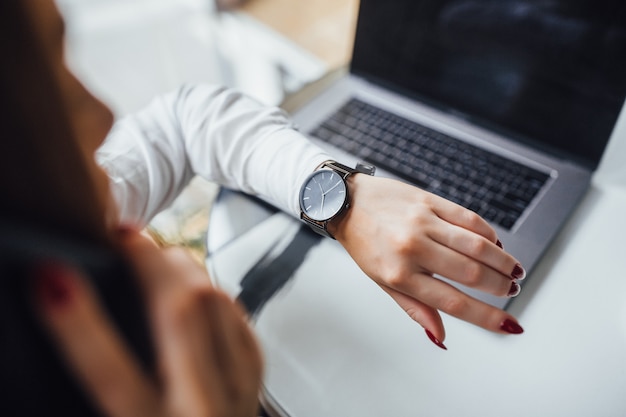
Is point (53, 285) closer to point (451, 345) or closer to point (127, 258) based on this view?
point (127, 258)

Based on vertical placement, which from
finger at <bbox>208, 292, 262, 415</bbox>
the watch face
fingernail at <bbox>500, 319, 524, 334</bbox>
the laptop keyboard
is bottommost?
fingernail at <bbox>500, 319, 524, 334</bbox>

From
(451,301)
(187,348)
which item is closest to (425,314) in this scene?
(451,301)

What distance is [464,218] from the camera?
42 centimetres

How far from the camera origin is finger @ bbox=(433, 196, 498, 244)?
417 millimetres

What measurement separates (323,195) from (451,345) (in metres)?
0.20

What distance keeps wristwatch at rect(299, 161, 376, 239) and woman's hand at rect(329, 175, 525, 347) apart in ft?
0.14

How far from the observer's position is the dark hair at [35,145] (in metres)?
0.16

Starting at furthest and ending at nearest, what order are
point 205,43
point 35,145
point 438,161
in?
1. point 205,43
2. point 438,161
3. point 35,145

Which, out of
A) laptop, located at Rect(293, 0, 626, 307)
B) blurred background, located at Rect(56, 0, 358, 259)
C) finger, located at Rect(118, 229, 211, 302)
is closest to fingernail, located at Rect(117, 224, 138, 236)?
finger, located at Rect(118, 229, 211, 302)

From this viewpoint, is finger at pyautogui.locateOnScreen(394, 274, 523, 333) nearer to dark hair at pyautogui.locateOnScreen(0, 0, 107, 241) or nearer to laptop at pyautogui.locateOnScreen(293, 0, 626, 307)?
laptop at pyautogui.locateOnScreen(293, 0, 626, 307)

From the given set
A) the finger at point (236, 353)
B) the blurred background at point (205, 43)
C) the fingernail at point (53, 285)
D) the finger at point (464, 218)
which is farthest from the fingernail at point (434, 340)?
the blurred background at point (205, 43)

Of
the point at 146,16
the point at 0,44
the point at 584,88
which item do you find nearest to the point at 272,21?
the point at 146,16

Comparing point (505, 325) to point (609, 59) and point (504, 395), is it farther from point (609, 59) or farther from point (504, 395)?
point (609, 59)

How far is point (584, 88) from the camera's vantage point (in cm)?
55
